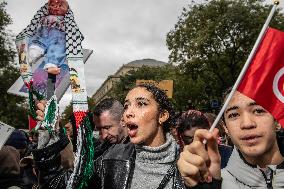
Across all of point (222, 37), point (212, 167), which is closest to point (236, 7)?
point (222, 37)

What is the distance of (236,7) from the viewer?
30203 mm

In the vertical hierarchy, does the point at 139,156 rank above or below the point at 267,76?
below

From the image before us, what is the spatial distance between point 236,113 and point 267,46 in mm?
400

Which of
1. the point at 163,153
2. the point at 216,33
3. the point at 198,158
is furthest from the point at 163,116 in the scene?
the point at 216,33

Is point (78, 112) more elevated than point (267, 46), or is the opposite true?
point (267, 46)

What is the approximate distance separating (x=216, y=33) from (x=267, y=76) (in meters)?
28.5

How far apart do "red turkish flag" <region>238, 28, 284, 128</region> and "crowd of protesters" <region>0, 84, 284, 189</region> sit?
50 millimetres

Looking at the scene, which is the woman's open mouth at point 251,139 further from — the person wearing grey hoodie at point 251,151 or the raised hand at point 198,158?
the raised hand at point 198,158

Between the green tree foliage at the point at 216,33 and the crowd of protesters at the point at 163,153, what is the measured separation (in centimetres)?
2609

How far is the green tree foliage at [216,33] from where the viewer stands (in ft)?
98.2

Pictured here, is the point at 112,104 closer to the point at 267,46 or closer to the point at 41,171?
the point at 41,171

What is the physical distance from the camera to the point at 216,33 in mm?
30375

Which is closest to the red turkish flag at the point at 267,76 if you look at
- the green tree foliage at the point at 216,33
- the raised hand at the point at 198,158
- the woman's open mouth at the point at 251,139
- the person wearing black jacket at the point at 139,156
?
the woman's open mouth at the point at 251,139

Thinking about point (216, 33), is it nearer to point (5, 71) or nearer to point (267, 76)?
point (5, 71)
